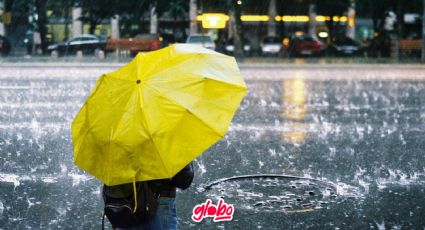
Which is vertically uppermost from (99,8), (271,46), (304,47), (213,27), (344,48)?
(99,8)

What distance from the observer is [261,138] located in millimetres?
10688

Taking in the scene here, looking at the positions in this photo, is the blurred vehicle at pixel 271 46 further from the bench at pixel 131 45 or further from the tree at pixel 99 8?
the tree at pixel 99 8

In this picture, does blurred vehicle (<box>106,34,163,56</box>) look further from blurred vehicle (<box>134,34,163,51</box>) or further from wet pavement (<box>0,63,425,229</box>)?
wet pavement (<box>0,63,425,229</box>)

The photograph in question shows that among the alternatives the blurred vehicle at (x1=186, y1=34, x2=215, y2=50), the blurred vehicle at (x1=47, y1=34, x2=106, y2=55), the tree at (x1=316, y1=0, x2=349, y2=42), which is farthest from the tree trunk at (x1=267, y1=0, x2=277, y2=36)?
the blurred vehicle at (x1=47, y1=34, x2=106, y2=55)

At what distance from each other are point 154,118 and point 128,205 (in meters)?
0.42

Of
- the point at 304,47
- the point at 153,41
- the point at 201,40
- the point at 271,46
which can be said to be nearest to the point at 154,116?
the point at 153,41

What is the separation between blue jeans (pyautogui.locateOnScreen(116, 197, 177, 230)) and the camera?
11.1ft

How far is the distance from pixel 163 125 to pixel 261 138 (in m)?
7.46

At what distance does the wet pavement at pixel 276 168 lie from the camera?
21.0 ft

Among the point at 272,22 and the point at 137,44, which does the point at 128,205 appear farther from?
the point at 272,22

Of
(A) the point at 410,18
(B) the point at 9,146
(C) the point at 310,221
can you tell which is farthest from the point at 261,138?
(A) the point at 410,18

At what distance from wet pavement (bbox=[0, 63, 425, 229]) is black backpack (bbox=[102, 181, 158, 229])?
9.09ft

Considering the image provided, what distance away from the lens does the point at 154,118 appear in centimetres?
328

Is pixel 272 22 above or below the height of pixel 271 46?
above
